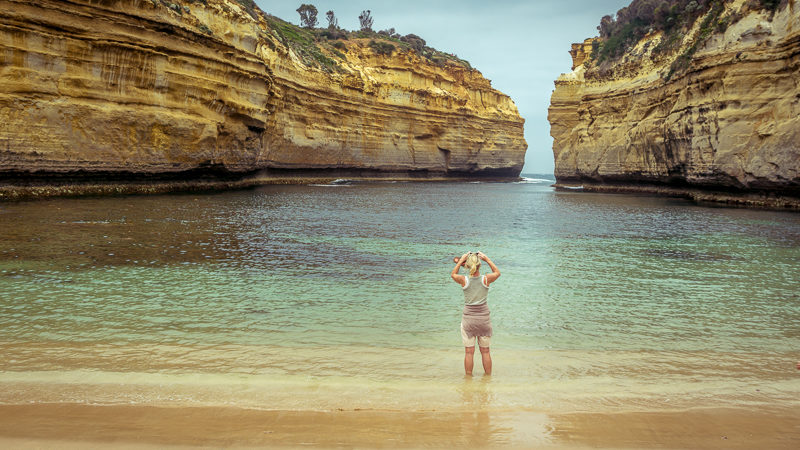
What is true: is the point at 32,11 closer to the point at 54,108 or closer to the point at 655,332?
the point at 54,108

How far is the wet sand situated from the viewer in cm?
368

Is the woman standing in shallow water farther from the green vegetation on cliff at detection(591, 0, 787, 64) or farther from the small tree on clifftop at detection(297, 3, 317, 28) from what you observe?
the small tree on clifftop at detection(297, 3, 317, 28)

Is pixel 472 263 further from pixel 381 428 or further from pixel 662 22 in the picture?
pixel 662 22

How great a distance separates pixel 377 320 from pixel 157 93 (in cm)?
2379

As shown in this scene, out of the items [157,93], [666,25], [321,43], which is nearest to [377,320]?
[157,93]

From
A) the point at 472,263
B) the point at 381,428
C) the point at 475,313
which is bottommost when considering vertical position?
the point at 381,428

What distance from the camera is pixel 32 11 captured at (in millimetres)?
20984

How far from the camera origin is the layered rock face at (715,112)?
23.8 meters

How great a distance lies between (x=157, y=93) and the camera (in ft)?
85.9

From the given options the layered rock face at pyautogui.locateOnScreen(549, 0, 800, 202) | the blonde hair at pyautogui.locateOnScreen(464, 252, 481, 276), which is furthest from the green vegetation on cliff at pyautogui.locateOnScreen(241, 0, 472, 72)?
the blonde hair at pyautogui.locateOnScreen(464, 252, 481, 276)

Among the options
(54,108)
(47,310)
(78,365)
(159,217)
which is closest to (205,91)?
(54,108)

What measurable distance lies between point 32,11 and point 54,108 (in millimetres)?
3850

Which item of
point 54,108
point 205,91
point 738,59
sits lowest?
point 54,108

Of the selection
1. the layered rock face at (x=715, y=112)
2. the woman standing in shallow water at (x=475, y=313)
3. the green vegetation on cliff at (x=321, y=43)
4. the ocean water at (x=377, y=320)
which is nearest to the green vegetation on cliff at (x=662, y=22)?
the layered rock face at (x=715, y=112)
